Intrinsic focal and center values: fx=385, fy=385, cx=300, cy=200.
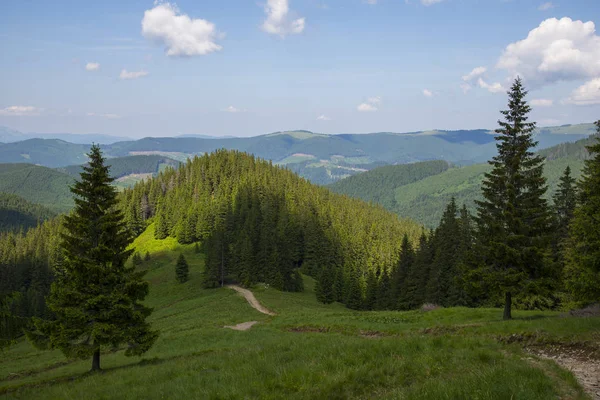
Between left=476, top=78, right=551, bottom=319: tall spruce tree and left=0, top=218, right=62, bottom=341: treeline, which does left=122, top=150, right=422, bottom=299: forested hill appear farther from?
left=476, top=78, right=551, bottom=319: tall spruce tree

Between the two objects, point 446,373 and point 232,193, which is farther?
point 232,193

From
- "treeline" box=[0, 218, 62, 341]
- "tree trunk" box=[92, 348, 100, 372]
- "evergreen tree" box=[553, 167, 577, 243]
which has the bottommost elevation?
"treeline" box=[0, 218, 62, 341]

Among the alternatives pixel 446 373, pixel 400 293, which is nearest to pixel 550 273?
pixel 446 373

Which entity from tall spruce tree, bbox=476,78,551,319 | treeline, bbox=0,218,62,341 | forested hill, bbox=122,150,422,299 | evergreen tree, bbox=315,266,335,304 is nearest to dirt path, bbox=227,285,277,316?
forested hill, bbox=122,150,422,299

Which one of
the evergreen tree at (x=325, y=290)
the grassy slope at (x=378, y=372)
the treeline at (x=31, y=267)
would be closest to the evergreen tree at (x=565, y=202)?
the grassy slope at (x=378, y=372)

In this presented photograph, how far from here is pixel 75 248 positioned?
22.8 meters

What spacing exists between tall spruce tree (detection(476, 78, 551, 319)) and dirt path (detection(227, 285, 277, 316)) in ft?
104

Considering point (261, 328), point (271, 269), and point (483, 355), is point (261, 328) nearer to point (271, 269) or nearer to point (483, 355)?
point (483, 355)

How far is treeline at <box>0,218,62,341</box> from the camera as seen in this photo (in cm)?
8431

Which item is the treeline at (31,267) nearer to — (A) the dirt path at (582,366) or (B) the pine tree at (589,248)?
(A) the dirt path at (582,366)

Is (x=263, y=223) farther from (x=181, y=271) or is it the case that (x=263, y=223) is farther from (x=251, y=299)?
(x=251, y=299)

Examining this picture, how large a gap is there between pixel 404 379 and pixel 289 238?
3825 inches

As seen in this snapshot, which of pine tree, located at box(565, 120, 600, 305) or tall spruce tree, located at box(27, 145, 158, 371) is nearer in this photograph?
pine tree, located at box(565, 120, 600, 305)

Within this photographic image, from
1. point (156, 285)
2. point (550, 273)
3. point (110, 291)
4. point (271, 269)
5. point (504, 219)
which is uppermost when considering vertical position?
point (504, 219)
